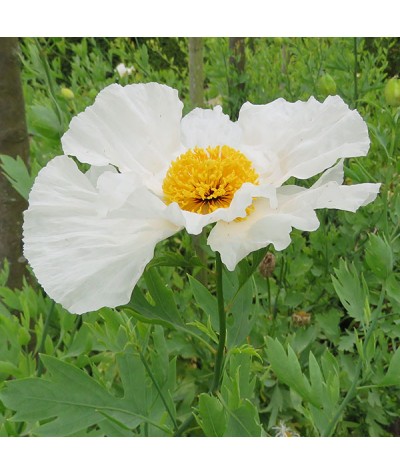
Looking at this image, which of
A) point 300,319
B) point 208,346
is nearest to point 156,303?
point 208,346

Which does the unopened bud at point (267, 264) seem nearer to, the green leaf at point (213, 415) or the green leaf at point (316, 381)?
the green leaf at point (316, 381)

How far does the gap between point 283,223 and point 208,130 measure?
0.22m

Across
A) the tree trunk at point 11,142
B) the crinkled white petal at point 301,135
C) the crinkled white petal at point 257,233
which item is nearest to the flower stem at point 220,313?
the crinkled white petal at point 257,233

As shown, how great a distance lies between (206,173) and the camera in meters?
0.59

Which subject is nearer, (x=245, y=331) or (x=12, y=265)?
(x=245, y=331)

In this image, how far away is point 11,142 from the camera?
1103mm

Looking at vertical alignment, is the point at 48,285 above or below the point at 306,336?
above

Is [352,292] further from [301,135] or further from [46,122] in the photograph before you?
[46,122]

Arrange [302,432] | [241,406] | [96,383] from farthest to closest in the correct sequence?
[302,432], [96,383], [241,406]

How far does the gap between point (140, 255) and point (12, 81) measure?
0.67 meters

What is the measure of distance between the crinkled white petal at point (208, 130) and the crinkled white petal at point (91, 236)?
151 mm

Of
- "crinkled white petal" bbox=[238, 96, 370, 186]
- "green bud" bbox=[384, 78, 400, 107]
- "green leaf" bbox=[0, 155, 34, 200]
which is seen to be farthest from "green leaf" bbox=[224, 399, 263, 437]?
"green bud" bbox=[384, 78, 400, 107]

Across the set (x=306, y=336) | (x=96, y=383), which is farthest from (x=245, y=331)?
(x=306, y=336)

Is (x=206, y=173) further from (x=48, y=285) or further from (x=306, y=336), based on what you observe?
(x=306, y=336)
